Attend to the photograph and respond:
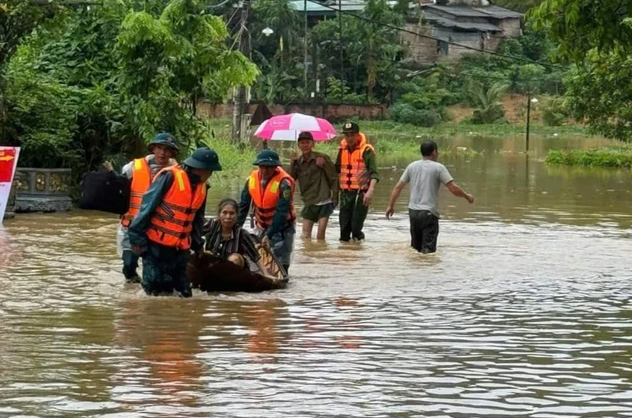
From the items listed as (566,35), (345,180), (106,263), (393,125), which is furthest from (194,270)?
(393,125)

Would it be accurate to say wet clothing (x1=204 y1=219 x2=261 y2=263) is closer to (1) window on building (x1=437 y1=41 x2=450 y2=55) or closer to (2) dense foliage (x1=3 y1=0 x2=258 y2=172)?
(2) dense foliage (x1=3 y1=0 x2=258 y2=172)

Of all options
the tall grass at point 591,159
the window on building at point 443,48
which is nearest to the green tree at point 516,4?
the window on building at point 443,48

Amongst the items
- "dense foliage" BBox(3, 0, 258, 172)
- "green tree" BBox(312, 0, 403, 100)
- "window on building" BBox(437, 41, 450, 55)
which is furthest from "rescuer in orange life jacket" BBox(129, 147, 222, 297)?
"window on building" BBox(437, 41, 450, 55)

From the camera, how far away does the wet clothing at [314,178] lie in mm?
17578

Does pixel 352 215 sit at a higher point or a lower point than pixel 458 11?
lower

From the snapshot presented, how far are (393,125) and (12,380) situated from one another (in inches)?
2708

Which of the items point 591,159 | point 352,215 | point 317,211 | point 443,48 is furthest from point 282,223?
point 443,48

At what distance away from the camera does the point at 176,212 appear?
1171 centimetres

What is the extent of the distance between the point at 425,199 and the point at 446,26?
74445mm

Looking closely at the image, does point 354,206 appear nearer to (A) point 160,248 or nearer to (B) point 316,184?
(B) point 316,184

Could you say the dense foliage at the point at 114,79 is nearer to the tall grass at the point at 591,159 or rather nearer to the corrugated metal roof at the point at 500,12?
the tall grass at the point at 591,159

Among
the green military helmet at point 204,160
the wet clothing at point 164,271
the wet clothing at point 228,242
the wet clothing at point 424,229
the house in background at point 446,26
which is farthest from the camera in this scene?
the house in background at point 446,26

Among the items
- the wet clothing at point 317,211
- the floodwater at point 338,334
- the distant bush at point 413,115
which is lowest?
the floodwater at point 338,334

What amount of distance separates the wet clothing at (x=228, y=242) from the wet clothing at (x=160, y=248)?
1.95 feet
